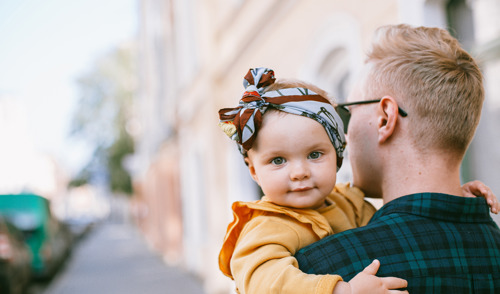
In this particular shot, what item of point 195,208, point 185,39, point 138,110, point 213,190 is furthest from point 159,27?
point 138,110

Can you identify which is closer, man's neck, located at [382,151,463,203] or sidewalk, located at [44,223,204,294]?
man's neck, located at [382,151,463,203]

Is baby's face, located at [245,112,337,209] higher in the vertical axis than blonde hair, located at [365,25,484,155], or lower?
lower

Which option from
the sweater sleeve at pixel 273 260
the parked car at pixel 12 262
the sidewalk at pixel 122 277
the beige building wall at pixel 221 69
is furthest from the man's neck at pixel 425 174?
the sidewalk at pixel 122 277

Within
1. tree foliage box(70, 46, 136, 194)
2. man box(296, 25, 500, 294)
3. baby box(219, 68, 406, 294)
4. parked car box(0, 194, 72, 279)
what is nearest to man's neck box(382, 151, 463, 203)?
man box(296, 25, 500, 294)

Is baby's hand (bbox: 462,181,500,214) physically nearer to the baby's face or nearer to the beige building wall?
the baby's face

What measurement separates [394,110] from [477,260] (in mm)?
486

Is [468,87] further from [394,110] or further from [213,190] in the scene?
[213,190]

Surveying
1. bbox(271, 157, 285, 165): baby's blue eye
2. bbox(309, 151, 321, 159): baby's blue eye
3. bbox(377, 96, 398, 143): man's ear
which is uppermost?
bbox(377, 96, 398, 143): man's ear

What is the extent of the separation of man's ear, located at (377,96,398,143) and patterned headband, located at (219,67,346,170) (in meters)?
0.12

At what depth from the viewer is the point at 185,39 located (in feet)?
45.8

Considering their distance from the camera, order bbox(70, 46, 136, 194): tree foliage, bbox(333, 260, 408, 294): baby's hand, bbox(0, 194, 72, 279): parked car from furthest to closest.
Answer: bbox(70, 46, 136, 194): tree foliage, bbox(0, 194, 72, 279): parked car, bbox(333, 260, 408, 294): baby's hand

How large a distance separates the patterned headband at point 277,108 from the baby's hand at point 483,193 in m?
0.54

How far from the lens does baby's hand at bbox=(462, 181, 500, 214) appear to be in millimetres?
1914

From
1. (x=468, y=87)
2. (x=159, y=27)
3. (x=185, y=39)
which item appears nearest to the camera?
(x=468, y=87)
